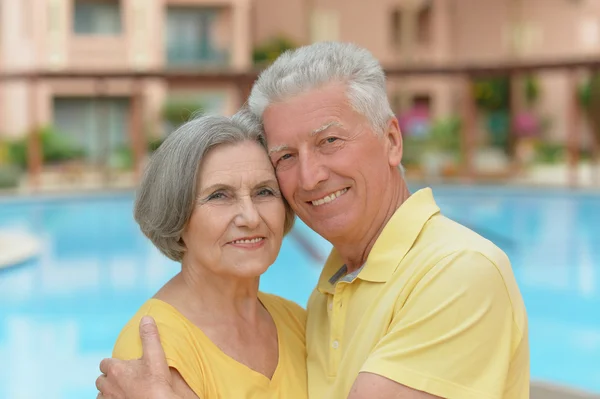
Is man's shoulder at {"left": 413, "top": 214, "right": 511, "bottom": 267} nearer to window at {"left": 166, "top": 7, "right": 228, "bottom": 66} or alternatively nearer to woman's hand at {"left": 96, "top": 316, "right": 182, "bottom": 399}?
woman's hand at {"left": 96, "top": 316, "right": 182, "bottom": 399}

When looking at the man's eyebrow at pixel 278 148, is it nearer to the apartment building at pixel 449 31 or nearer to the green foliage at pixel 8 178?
the green foliage at pixel 8 178

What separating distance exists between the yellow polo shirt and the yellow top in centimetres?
14

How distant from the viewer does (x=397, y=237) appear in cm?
194

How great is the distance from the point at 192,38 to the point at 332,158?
81.4 ft

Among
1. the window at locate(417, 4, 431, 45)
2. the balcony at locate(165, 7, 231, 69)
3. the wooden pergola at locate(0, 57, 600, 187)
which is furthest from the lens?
the window at locate(417, 4, 431, 45)

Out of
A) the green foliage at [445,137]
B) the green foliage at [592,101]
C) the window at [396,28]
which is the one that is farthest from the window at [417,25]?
the green foliage at [445,137]

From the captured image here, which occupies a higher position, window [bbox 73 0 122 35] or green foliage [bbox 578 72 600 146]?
window [bbox 73 0 122 35]

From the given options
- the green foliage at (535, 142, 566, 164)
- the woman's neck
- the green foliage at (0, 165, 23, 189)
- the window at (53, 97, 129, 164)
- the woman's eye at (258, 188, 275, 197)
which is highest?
the woman's eye at (258, 188, 275, 197)

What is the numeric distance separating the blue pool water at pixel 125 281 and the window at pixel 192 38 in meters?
11.2

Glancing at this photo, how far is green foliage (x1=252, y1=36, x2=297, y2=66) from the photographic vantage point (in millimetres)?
26500

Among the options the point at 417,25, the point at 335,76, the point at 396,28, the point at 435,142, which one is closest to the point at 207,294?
the point at 335,76

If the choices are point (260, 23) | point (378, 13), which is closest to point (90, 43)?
point (260, 23)

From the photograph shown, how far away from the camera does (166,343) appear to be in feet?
6.22

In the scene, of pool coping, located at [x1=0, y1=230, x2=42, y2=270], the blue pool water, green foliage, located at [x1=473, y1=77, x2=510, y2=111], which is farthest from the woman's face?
green foliage, located at [x1=473, y1=77, x2=510, y2=111]
